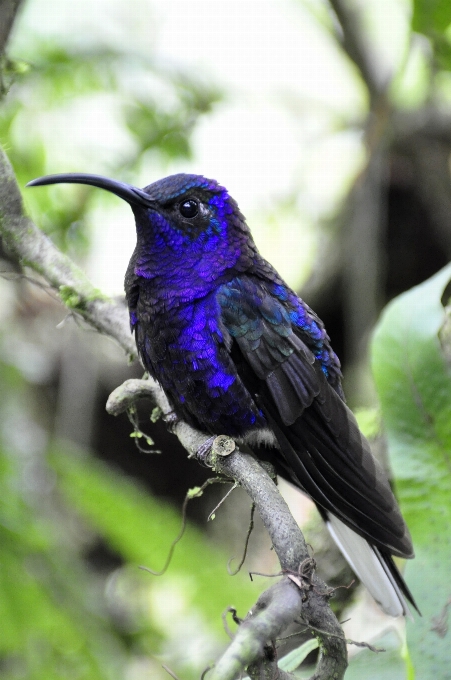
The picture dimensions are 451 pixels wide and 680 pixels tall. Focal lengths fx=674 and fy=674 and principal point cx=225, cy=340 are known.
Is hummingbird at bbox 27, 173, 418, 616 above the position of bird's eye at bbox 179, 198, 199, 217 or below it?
below

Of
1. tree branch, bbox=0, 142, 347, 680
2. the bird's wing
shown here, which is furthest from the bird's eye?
tree branch, bbox=0, 142, 347, 680

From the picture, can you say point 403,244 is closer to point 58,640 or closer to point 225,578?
point 225,578

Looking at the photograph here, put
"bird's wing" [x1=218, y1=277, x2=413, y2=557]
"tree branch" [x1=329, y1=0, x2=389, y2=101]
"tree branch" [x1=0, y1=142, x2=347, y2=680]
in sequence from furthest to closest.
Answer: "tree branch" [x1=329, y1=0, x2=389, y2=101] → "bird's wing" [x1=218, y1=277, x2=413, y2=557] → "tree branch" [x1=0, y1=142, x2=347, y2=680]

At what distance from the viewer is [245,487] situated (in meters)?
1.73

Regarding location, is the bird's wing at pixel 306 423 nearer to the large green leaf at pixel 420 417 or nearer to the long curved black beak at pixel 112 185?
the large green leaf at pixel 420 417

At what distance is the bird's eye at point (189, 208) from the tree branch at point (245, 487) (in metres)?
0.40

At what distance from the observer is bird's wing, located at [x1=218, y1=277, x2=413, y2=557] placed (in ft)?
6.79

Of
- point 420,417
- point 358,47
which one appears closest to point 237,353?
point 420,417

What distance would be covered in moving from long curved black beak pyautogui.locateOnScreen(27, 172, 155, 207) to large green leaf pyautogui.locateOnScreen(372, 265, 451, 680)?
1.01m

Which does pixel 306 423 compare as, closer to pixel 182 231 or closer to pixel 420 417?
pixel 420 417

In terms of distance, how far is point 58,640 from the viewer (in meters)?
2.62

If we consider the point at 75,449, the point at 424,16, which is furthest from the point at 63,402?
the point at 424,16

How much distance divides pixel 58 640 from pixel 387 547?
1.38 meters

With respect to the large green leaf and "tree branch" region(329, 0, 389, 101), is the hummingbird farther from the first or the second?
"tree branch" region(329, 0, 389, 101)
